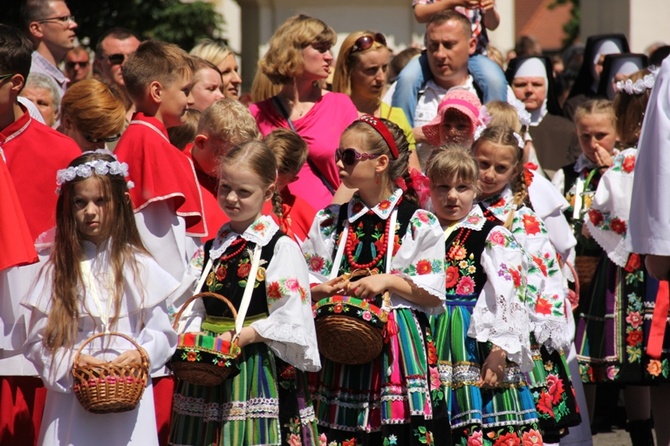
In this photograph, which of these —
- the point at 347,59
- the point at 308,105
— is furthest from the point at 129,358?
the point at 347,59

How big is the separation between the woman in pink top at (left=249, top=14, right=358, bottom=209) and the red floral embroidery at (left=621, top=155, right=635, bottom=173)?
5.50ft

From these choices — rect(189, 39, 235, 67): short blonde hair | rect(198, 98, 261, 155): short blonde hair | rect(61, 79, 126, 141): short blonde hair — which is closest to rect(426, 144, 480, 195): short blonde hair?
rect(198, 98, 261, 155): short blonde hair

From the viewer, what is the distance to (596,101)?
8891 mm

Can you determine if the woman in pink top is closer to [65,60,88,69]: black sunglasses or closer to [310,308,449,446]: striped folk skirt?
[310,308,449,446]: striped folk skirt

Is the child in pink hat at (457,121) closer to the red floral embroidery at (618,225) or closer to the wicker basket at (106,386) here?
the red floral embroidery at (618,225)

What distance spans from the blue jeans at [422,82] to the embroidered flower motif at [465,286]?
2.56 m

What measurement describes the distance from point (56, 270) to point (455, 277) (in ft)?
6.44

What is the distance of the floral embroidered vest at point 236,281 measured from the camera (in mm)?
5523

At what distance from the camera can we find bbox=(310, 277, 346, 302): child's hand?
5688 mm

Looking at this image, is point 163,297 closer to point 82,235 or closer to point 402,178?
point 82,235

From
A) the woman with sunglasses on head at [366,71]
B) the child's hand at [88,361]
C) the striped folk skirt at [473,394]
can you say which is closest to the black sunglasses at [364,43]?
the woman with sunglasses on head at [366,71]

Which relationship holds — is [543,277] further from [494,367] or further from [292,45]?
[292,45]

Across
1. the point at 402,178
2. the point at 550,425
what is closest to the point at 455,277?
the point at 402,178

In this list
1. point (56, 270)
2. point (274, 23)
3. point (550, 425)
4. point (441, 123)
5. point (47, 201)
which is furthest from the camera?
point (274, 23)
